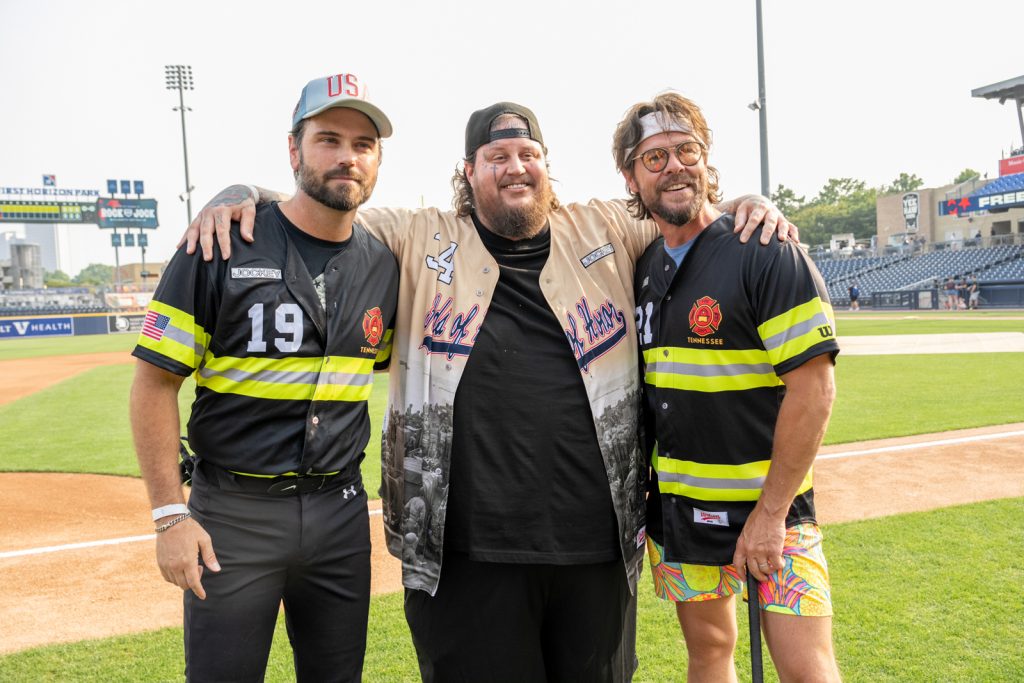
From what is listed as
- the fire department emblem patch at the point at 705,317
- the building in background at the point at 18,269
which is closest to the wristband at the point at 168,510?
the fire department emblem patch at the point at 705,317

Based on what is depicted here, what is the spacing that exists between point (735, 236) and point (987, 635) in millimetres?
2827

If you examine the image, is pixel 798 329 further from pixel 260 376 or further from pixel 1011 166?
pixel 1011 166

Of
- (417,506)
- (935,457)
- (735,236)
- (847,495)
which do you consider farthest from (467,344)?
(935,457)

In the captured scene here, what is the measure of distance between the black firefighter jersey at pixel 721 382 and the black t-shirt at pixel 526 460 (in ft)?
1.01

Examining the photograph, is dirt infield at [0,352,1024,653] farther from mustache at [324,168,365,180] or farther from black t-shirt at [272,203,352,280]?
mustache at [324,168,365,180]

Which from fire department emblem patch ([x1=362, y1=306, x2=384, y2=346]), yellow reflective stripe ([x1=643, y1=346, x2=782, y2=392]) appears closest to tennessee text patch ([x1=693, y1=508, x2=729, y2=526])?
yellow reflective stripe ([x1=643, y1=346, x2=782, y2=392])

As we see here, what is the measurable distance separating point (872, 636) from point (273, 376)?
137 inches

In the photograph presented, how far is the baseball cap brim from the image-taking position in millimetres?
2908

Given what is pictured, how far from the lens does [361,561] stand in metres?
2.97

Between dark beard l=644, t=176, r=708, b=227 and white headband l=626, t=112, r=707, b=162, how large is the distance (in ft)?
0.65

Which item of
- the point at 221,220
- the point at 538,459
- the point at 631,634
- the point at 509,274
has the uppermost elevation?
the point at 221,220

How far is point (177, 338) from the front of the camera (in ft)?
8.87

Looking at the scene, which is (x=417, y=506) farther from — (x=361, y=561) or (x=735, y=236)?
(x=735, y=236)

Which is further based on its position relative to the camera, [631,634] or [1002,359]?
[1002,359]
